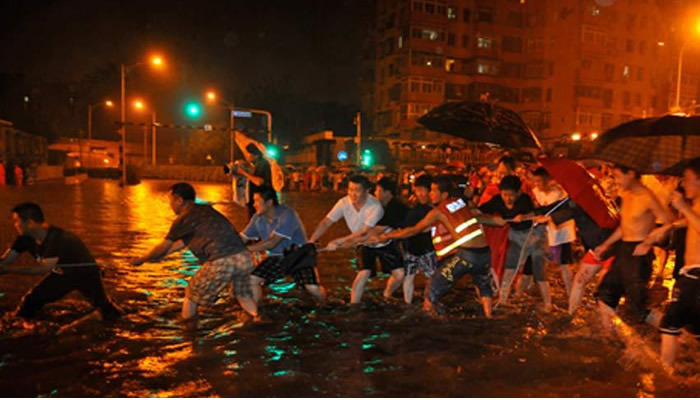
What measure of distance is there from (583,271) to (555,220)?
693mm

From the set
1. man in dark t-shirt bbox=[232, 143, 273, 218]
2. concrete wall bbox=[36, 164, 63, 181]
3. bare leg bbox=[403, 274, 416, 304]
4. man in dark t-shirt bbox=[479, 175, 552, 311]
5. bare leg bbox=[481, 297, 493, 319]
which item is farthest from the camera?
concrete wall bbox=[36, 164, 63, 181]

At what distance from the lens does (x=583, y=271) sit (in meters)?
6.89

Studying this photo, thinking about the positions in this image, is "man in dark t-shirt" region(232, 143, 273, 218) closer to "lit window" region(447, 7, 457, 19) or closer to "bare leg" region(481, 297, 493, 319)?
"bare leg" region(481, 297, 493, 319)

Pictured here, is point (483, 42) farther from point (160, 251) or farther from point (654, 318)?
point (160, 251)

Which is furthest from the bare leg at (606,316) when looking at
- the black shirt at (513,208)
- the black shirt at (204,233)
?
the black shirt at (204,233)

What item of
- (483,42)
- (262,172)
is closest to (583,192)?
(262,172)

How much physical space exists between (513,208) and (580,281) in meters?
1.19

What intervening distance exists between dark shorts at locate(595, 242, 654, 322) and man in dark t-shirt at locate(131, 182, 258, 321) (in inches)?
149

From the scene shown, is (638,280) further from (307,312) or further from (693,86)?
(693,86)

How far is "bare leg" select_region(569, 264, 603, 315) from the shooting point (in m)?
6.84

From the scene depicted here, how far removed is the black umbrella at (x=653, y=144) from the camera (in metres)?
6.10

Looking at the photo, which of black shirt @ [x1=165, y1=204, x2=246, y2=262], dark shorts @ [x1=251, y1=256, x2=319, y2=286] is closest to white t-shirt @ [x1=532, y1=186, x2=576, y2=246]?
dark shorts @ [x1=251, y1=256, x2=319, y2=286]

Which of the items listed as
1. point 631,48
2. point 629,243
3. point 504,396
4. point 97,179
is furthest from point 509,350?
point 631,48

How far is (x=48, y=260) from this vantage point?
20.0 feet
